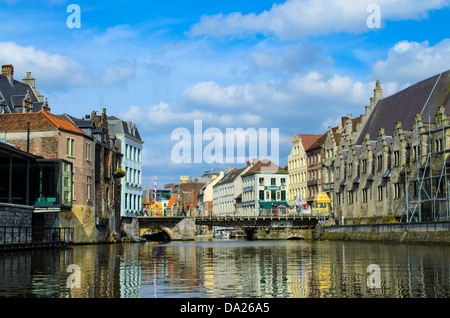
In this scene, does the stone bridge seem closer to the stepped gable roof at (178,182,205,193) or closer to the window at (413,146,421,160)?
the window at (413,146,421,160)

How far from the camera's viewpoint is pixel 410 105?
75375 millimetres

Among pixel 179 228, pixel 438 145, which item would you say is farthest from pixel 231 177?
pixel 438 145

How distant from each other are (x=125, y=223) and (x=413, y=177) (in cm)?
3702

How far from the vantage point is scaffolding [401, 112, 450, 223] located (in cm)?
5350

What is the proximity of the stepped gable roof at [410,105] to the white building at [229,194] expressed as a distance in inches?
1978

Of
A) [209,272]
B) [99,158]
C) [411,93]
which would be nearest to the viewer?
[209,272]

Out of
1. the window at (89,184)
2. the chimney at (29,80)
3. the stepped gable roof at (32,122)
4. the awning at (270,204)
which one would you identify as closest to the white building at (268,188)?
the awning at (270,204)

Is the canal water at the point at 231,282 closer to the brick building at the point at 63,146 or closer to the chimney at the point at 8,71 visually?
the brick building at the point at 63,146

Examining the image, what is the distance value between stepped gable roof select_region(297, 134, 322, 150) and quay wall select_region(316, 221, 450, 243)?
37.6 metres

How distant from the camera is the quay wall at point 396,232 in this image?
4660cm

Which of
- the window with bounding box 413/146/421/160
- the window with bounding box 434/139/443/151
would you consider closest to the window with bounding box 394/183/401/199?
the window with bounding box 413/146/421/160
